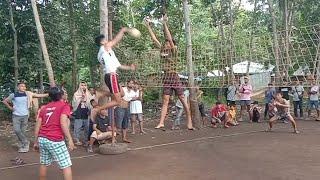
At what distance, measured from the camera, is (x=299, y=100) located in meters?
13.1

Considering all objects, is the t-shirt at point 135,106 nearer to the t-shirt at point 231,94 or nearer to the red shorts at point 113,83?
the red shorts at point 113,83

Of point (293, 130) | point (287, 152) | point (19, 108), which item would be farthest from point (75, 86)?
point (287, 152)

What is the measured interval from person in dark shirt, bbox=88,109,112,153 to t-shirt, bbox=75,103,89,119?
1.66 ft

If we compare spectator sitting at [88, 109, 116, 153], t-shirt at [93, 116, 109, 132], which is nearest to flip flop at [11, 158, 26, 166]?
spectator sitting at [88, 109, 116, 153]

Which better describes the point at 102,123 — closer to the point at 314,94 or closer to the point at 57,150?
the point at 57,150

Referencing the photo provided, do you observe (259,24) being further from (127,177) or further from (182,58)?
(127,177)

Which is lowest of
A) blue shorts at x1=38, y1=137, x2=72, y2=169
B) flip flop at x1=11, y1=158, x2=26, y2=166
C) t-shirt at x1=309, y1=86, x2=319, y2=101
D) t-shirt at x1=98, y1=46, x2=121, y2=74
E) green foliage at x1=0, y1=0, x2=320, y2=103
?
flip flop at x1=11, y1=158, x2=26, y2=166

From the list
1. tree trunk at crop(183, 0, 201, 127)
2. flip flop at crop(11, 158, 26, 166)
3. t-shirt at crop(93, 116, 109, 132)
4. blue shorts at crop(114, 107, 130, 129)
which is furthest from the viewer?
tree trunk at crop(183, 0, 201, 127)

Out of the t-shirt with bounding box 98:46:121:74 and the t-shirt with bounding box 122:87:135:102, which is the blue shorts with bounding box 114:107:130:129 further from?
the t-shirt with bounding box 98:46:121:74

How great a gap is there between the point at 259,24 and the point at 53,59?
979 centimetres

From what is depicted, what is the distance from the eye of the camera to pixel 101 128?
8766 millimetres

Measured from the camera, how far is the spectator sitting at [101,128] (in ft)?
28.1

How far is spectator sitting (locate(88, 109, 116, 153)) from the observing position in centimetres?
857

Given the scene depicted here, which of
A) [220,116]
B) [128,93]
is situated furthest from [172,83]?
[220,116]
